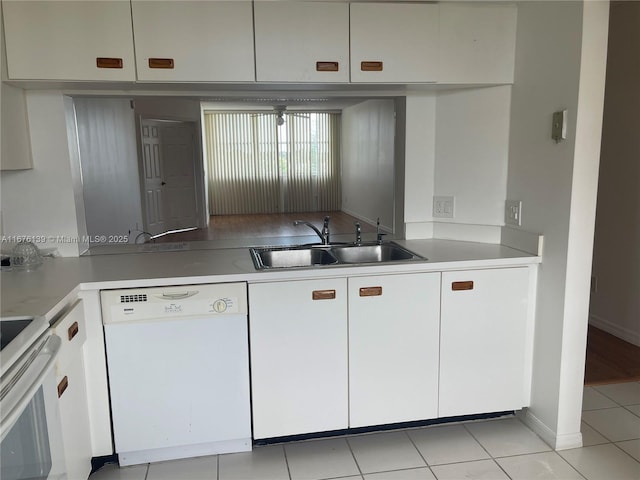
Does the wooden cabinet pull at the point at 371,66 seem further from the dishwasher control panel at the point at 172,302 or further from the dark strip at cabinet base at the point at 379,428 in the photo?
the dark strip at cabinet base at the point at 379,428

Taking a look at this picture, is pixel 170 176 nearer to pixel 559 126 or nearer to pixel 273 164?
pixel 273 164

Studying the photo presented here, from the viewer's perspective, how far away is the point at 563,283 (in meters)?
2.12

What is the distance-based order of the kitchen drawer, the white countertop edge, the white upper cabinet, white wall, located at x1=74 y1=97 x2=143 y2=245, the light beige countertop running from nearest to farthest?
1. the kitchen drawer
2. the light beige countertop
3. the white countertop edge
4. the white upper cabinet
5. white wall, located at x1=74 y1=97 x2=143 y2=245

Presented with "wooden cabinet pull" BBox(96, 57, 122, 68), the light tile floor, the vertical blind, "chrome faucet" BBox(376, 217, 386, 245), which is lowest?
the light tile floor

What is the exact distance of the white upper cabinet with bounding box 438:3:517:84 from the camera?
2.30 meters

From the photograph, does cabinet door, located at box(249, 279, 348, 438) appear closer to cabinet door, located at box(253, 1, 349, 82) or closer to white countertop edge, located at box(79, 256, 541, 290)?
white countertop edge, located at box(79, 256, 541, 290)

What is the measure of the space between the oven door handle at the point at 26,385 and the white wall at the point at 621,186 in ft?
11.5

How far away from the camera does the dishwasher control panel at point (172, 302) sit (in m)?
1.95

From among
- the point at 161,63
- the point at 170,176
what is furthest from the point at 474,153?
the point at 170,176

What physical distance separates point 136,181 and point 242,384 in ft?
4.89

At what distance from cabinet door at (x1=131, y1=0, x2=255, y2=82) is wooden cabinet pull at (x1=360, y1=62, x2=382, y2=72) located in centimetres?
51

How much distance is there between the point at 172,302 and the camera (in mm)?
1981

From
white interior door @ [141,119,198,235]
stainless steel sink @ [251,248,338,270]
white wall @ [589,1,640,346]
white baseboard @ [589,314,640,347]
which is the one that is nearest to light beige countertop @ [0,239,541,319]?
stainless steel sink @ [251,248,338,270]

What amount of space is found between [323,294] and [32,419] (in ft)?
3.75
